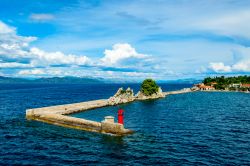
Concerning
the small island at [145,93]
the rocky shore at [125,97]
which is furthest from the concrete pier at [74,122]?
the small island at [145,93]

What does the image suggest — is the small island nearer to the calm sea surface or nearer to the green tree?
the green tree

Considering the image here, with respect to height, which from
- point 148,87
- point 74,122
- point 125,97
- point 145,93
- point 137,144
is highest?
point 148,87

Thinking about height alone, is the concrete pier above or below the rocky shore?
below

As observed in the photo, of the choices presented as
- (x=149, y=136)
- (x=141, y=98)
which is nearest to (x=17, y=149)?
(x=149, y=136)

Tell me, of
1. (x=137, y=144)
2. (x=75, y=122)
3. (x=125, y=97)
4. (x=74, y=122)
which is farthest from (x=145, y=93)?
(x=137, y=144)

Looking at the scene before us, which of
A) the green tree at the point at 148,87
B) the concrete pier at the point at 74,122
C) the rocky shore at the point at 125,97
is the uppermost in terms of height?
the green tree at the point at 148,87

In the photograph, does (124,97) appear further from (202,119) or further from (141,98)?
(202,119)

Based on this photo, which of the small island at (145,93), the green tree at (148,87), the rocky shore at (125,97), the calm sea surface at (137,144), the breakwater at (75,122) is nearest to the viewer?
the calm sea surface at (137,144)

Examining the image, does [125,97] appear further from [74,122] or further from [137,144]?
[137,144]

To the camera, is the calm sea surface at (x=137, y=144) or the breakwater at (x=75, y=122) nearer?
the calm sea surface at (x=137, y=144)

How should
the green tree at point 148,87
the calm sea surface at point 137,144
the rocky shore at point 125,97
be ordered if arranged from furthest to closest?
the green tree at point 148,87
the rocky shore at point 125,97
the calm sea surface at point 137,144

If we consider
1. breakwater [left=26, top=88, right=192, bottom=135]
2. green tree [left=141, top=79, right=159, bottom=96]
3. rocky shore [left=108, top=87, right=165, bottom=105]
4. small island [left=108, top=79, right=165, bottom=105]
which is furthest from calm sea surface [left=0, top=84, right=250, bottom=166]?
green tree [left=141, top=79, right=159, bottom=96]

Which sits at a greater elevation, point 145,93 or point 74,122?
point 145,93

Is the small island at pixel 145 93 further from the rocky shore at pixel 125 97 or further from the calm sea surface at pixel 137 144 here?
the calm sea surface at pixel 137 144
